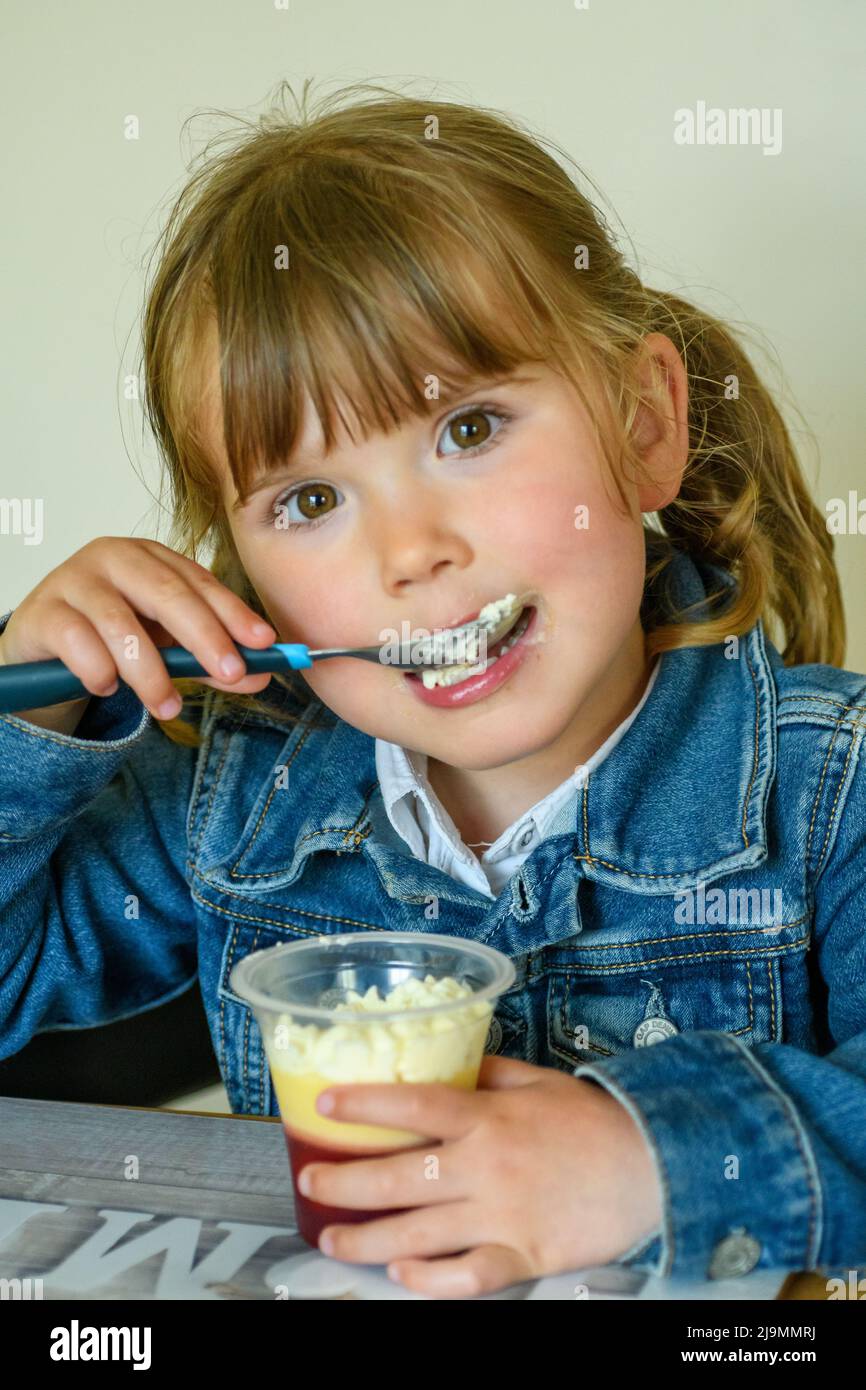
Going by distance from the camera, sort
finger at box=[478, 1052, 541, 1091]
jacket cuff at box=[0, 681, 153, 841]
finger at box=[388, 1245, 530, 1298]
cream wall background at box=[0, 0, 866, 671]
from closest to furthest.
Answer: finger at box=[388, 1245, 530, 1298], finger at box=[478, 1052, 541, 1091], jacket cuff at box=[0, 681, 153, 841], cream wall background at box=[0, 0, 866, 671]

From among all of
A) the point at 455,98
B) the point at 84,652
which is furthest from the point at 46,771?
the point at 455,98

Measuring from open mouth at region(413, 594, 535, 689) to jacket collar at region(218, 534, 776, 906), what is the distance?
13 centimetres

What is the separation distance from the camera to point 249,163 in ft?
3.26

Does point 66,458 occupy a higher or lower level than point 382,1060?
higher

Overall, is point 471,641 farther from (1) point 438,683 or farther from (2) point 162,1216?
(2) point 162,1216

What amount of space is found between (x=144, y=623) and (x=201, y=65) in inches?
38.5

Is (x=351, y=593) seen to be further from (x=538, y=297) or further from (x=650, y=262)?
(x=650, y=262)

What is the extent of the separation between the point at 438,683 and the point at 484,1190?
0.35m

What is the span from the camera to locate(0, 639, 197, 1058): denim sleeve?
3.09ft

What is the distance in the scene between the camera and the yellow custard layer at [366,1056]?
2.05 ft

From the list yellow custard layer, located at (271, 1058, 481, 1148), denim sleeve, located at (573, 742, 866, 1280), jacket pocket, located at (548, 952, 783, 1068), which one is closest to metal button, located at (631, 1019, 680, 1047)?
jacket pocket, located at (548, 952, 783, 1068)

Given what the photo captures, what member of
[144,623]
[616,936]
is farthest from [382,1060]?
[144,623]

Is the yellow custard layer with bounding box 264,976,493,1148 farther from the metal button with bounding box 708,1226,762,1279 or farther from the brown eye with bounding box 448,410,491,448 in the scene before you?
the brown eye with bounding box 448,410,491,448
